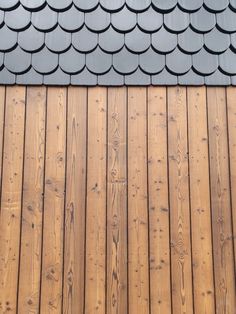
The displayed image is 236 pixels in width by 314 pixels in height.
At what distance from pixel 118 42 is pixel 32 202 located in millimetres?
1424

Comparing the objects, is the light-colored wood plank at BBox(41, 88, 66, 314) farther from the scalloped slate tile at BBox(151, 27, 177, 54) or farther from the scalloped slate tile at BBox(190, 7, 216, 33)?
the scalloped slate tile at BBox(190, 7, 216, 33)

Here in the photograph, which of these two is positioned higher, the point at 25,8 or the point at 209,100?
the point at 25,8

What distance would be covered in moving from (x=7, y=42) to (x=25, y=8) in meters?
0.33

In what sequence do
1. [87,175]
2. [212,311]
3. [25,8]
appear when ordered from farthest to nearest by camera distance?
[25,8] → [87,175] → [212,311]

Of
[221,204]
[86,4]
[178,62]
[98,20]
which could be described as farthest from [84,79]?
[221,204]

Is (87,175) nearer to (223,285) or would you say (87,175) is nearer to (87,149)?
(87,149)

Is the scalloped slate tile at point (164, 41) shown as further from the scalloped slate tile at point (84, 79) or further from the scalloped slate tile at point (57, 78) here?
the scalloped slate tile at point (57, 78)

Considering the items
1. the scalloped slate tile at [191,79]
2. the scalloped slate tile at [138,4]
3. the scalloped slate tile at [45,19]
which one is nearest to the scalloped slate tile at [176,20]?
the scalloped slate tile at [138,4]

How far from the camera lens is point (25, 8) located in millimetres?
3736

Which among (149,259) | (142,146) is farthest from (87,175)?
(149,259)

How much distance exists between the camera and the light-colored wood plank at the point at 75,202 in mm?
3279

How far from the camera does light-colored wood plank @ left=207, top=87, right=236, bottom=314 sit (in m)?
3.29

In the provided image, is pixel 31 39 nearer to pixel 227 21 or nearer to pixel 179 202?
pixel 227 21

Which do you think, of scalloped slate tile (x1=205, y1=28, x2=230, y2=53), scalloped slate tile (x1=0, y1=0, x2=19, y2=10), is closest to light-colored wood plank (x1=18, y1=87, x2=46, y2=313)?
scalloped slate tile (x1=0, y1=0, x2=19, y2=10)
